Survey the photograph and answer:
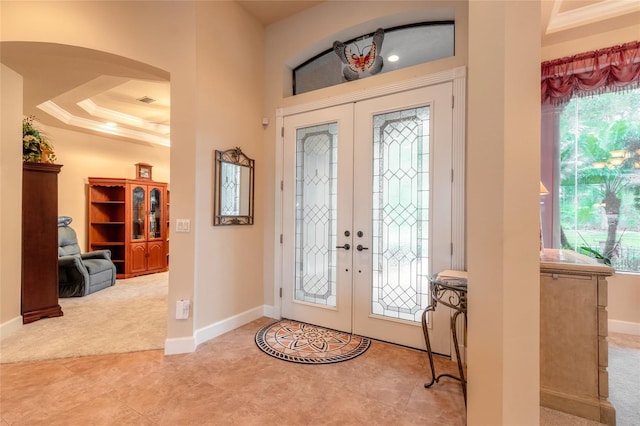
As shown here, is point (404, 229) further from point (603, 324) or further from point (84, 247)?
point (84, 247)

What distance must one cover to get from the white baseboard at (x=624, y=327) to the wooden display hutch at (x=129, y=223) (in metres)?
7.23

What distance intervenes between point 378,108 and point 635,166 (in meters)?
2.80

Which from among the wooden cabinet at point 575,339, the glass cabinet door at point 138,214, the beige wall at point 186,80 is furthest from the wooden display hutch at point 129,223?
the wooden cabinet at point 575,339

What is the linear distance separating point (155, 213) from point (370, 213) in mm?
5226

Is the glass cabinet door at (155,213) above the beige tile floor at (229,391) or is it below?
above

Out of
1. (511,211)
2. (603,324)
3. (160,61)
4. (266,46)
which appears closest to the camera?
(511,211)

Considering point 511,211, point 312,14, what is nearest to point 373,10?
point 312,14

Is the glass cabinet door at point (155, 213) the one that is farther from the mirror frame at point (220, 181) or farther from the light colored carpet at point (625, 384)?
the light colored carpet at point (625, 384)

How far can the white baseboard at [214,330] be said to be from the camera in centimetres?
257

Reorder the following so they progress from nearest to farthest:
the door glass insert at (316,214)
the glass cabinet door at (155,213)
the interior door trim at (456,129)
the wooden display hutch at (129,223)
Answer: the interior door trim at (456,129)
the door glass insert at (316,214)
the wooden display hutch at (129,223)
the glass cabinet door at (155,213)

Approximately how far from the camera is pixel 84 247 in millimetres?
5625

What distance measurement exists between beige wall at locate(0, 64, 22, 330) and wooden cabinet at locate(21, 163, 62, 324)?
0.20m

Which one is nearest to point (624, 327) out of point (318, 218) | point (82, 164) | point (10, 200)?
point (318, 218)

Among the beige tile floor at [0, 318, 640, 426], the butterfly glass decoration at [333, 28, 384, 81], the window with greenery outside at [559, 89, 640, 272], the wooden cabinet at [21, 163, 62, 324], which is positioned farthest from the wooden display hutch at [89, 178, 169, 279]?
the window with greenery outside at [559, 89, 640, 272]
